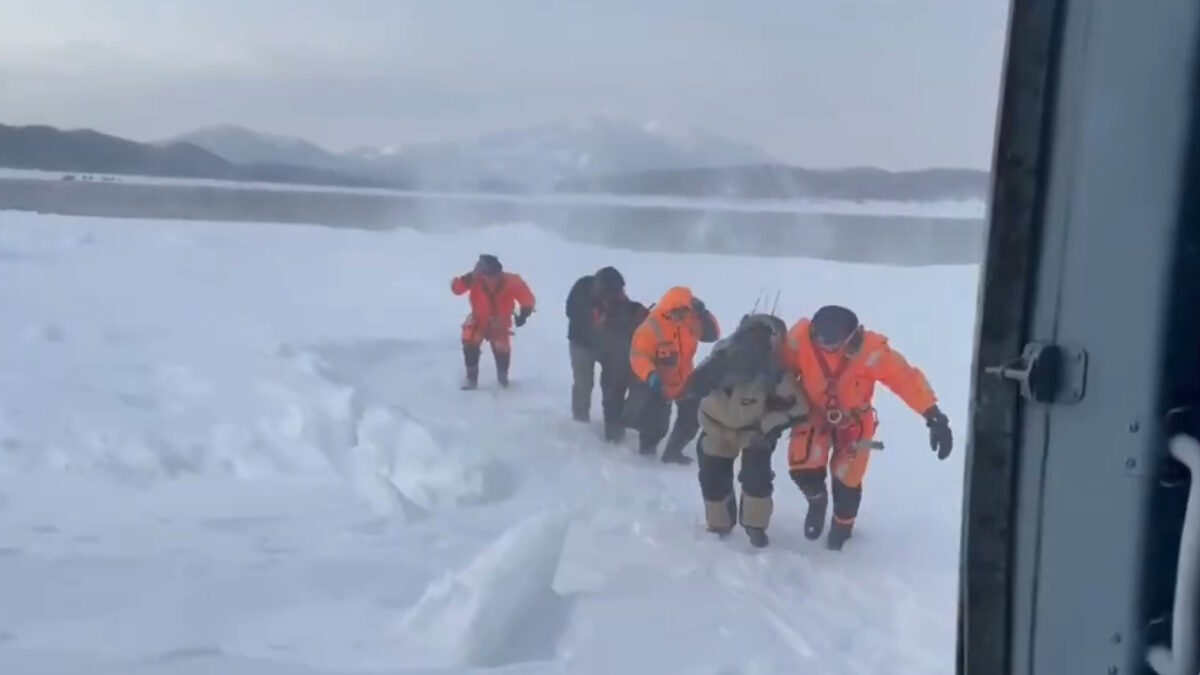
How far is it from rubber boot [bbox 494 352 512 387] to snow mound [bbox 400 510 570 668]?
1.21m

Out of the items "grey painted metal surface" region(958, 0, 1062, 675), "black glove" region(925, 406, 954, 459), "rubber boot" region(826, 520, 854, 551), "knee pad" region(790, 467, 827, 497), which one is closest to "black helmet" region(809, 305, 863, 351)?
"black glove" region(925, 406, 954, 459)

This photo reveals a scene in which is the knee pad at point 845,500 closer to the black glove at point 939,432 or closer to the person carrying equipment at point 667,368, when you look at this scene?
the black glove at point 939,432

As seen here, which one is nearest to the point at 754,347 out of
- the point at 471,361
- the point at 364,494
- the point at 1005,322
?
the point at 471,361

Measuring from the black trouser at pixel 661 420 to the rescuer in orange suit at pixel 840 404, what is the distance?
1.02ft

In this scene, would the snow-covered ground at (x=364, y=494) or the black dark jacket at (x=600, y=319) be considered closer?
the snow-covered ground at (x=364, y=494)

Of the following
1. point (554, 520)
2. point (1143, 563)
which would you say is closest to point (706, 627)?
point (554, 520)

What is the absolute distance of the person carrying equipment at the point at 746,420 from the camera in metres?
3.29

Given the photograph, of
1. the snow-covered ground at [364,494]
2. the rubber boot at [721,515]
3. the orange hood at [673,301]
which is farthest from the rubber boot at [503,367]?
the rubber boot at [721,515]

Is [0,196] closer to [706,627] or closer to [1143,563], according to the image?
[706,627]

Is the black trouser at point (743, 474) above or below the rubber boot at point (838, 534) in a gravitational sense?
above

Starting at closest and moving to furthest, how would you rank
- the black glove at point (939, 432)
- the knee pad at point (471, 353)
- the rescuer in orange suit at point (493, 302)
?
the black glove at point (939, 432)
the knee pad at point (471, 353)
the rescuer in orange suit at point (493, 302)

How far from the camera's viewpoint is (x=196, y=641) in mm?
2193

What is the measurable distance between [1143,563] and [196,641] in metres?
1.73

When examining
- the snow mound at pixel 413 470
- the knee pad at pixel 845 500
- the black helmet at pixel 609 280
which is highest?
the black helmet at pixel 609 280
